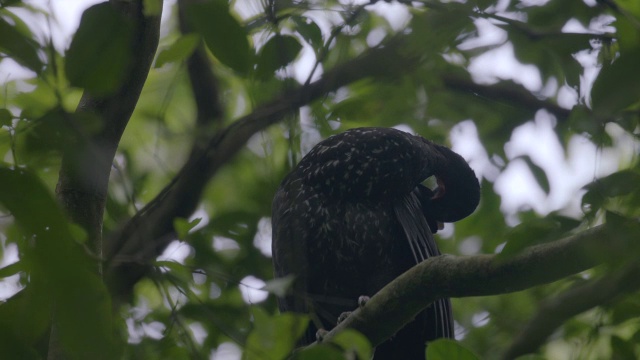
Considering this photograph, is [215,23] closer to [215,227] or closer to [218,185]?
[215,227]

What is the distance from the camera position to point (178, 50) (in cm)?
171

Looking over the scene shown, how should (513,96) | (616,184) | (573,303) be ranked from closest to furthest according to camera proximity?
(616,184) → (573,303) → (513,96)

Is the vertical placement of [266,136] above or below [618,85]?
below

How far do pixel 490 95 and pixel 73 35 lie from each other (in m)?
2.22

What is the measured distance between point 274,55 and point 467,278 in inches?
32.6

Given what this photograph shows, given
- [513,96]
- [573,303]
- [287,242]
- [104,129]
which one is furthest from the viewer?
[287,242]

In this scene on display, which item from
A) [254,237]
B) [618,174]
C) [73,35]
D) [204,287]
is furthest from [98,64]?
[204,287]

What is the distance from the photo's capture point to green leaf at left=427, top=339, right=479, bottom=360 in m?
1.66

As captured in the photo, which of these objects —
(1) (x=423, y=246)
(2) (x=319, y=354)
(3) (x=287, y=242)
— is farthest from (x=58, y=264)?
(1) (x=423, y=246)

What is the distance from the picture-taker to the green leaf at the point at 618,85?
3.20ft

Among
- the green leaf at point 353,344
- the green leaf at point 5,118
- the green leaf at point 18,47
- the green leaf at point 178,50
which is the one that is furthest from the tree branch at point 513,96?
the green leaf at point 18,47

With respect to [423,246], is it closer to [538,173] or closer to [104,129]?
[538,173]

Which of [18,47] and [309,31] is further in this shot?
[309,31]

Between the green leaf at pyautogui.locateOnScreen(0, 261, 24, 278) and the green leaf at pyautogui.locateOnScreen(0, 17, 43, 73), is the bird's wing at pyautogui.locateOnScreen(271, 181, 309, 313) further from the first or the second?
the green leaf at pyautogui.locateOnScreen(0, 17, 43, 73)
